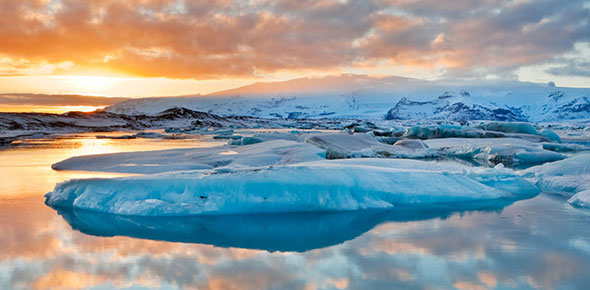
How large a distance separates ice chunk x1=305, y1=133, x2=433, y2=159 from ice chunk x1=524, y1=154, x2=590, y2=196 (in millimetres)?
4476

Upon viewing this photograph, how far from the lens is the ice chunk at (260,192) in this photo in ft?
16.9

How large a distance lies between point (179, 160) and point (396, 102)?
393ft

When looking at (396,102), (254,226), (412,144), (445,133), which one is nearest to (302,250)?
(254,226)

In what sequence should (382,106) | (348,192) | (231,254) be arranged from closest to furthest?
(231,254), (348,192), (382,106)

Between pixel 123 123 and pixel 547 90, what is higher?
pixel 547 90

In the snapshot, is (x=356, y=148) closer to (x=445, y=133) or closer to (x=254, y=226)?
(x=254, y=226)

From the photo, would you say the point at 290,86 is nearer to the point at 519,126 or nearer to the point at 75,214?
the point at 519,126

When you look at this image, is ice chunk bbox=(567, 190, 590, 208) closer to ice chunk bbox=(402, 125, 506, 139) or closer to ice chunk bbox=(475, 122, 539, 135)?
ice chunk bbox=(402, 125, 506, 139)

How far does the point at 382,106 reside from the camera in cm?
12888

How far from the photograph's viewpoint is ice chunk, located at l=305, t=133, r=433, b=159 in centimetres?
1167

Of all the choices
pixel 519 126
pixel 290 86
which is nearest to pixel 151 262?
pixel 519 126

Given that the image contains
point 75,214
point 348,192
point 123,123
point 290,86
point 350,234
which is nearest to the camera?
point 350,234

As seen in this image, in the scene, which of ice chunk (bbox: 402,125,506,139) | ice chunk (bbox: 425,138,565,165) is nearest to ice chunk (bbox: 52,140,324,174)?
ice chunk (bbox: 425,138,565,165)

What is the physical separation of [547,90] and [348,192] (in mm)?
123071
